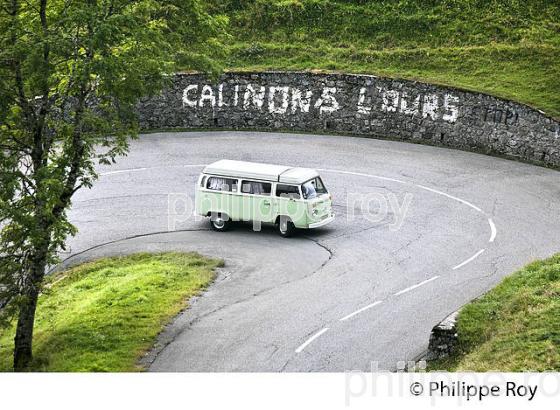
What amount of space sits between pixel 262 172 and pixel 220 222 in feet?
8.07

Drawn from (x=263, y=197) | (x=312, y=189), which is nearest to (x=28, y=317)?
(x=263, y=197)

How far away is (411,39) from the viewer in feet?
149

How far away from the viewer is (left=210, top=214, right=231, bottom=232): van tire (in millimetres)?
32656

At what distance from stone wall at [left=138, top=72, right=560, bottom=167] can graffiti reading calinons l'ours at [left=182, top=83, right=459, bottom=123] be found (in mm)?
46

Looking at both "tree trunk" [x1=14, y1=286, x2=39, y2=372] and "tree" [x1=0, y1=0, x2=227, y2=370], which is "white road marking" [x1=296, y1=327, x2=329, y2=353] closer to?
"tree" [x1=0, y1=0, x2=227, y2=370]

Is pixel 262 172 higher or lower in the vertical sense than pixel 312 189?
higher

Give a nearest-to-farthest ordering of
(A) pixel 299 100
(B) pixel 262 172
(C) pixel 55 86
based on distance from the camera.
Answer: (C) pixel 55 86, (B) pixel 262 172, (A) pixel 299 100

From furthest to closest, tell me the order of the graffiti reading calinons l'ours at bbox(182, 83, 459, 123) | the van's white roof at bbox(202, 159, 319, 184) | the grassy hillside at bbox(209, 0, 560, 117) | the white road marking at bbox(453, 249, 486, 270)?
1. the grassy hillside at bbox(209, 0, 560, 117)
2. the graffiti reading calinons l'ours at bbox(182, 83, 459, 123)
3. the van's white roof at bbox(202, 159, 319, 184)
4. the white road marking at bbox(453, 249, 486, 270)

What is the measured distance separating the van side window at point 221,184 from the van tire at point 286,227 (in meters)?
2.07

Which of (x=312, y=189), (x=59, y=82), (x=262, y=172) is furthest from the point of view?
(x=262, y=172)

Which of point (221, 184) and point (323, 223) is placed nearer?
point (323, 223)

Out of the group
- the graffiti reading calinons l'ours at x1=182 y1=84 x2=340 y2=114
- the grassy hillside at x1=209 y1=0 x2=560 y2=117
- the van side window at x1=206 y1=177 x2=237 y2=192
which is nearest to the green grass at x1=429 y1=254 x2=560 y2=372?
the van side window at x1=206 y1=177 x2=237 y2=192

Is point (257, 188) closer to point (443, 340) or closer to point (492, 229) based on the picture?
point (492, 229)

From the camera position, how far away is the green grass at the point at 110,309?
23.5 metres
